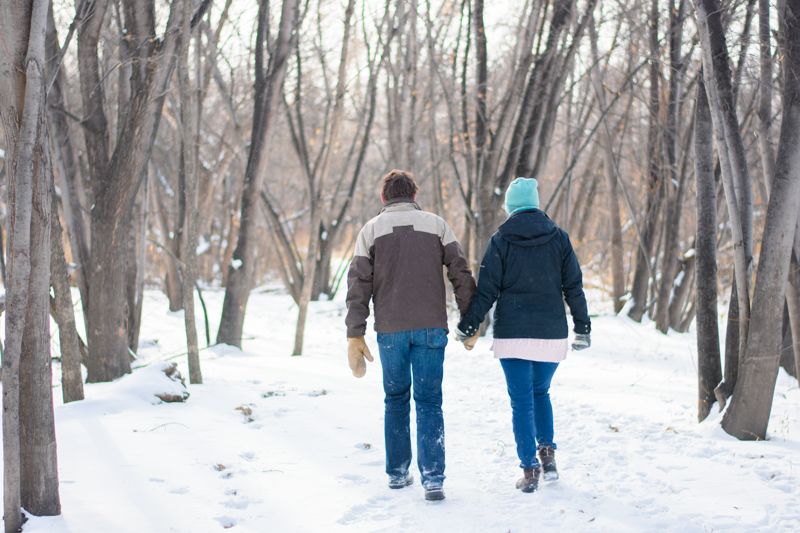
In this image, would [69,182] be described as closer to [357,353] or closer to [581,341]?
[357,353]

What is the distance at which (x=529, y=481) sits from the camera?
3133mm

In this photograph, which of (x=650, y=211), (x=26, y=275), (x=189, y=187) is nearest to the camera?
(x=26, y=275)

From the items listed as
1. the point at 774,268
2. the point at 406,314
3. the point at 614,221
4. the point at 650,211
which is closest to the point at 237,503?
the point at 406,314

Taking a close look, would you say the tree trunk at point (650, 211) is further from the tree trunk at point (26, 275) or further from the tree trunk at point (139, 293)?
the tree trunk at point (26, 275)

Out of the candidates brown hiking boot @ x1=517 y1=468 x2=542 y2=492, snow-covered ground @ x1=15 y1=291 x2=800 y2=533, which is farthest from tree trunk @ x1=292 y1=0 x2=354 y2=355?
brown hiking boot @ x1=517 y1=468 x2=542 y2=492

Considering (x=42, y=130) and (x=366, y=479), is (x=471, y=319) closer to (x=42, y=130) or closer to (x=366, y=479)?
(x=366, y=479)

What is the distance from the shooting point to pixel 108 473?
10.4 ft

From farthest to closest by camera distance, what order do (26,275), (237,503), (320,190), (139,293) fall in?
(320,190)
(139,293)
(237,503)
(26,275)

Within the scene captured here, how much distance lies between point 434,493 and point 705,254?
3118 millimetres

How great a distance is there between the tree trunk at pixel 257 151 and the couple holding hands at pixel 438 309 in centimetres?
516

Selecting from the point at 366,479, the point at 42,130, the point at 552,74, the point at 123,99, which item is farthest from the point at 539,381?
the point at 552,74

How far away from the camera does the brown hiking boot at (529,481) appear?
3.13 metres

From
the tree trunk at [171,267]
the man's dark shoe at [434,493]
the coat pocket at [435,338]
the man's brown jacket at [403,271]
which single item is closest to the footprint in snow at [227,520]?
the man's dark shoe at [434,493]

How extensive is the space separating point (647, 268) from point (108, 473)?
989 centimetres
